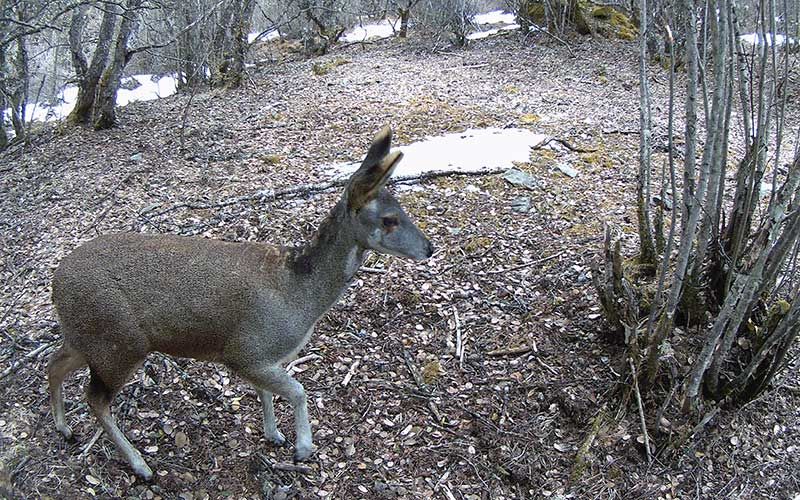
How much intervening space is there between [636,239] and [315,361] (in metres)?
3.08

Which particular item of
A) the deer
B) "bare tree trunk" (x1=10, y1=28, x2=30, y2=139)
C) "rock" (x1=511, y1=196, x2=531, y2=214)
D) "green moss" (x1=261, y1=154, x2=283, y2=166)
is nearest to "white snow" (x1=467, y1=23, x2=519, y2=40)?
"green moss" (x1=261, y1=154, x2=283, y2=166)

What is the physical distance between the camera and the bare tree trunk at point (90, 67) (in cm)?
922

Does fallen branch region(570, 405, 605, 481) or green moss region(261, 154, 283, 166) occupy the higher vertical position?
green moss region(261, 154, 283, 166)

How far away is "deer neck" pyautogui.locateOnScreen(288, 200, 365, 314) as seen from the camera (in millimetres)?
3826

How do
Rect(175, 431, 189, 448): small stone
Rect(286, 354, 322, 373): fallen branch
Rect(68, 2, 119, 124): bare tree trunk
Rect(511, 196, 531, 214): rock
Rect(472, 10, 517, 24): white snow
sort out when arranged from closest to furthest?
Rect(175, 431, 189, 448): small stone → Rect(286, 354, 322, 373): fallen branch → Rect(511, 196, 531, 214): rock → Rect(68, 2, 119, 124): bare tree trunk → Rect(472, 10, 517, 24): white snow

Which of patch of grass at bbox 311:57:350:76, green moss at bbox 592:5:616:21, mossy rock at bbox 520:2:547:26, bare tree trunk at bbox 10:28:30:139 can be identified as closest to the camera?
bare tree trunk at bbox 10:28:30:139

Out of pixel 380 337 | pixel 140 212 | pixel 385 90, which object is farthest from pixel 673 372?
pixel 385 90

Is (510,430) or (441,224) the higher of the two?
(441,224)

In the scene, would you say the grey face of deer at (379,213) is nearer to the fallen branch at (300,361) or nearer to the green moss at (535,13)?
the fallen branch at (300,361)

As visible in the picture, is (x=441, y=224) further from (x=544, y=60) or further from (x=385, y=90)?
(x=544, y=60)

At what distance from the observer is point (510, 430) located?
4340 mm

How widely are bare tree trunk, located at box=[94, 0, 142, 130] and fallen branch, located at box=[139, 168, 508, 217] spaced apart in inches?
132

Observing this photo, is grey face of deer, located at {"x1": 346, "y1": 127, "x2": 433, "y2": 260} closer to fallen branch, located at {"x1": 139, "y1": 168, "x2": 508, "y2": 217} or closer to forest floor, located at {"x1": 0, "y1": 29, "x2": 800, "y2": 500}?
forest floor, located at {"x1": 0, "y1": 29, "x2": 800, "y2": 500}

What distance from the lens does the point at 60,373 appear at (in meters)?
4.01
